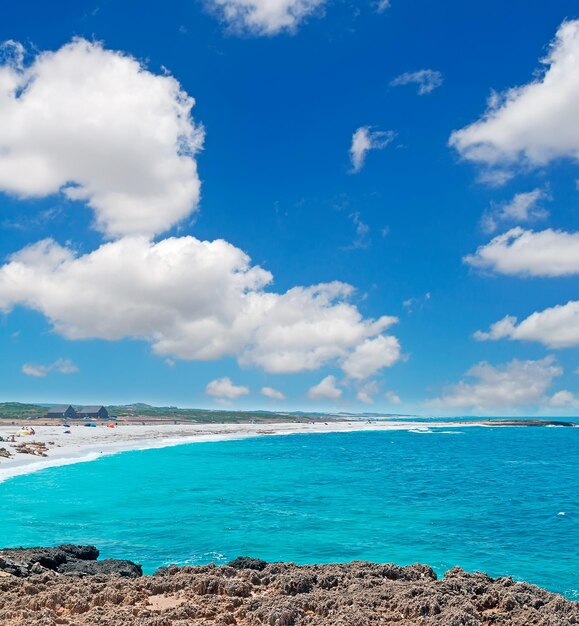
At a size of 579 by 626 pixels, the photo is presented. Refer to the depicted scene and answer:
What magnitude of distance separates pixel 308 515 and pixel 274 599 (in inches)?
945

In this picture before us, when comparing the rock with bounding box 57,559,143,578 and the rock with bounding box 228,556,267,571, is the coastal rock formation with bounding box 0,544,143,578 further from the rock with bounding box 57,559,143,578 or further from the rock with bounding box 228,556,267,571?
the rock with bounding box 228,556,267,571

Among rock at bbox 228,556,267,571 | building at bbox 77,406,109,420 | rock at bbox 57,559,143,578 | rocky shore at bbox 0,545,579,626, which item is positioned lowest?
building at bbox 77,406,109,420

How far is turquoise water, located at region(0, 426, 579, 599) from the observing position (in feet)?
90.7

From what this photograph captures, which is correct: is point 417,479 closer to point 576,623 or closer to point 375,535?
point 375,535

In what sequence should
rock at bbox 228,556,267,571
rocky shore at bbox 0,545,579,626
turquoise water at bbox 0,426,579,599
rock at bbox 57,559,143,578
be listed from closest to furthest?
rocky shore at bbox 0,545,579,626
rock at bbox 57,559,143,578
rock at bbox 228,556,267,571
turquoise water at bbox 0,426,579,599

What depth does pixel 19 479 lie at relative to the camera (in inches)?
2061

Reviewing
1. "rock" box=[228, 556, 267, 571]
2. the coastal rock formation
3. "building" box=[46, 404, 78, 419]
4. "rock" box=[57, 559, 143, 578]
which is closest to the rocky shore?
the coastal rock formation

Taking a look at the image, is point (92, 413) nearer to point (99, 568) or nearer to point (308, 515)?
point (308, 515)

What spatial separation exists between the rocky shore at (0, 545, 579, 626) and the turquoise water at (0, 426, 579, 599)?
8.81m

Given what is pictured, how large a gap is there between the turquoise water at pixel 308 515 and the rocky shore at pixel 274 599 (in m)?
8.81

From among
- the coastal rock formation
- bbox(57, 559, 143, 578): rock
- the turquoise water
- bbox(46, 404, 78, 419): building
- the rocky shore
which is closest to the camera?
the rocky shore

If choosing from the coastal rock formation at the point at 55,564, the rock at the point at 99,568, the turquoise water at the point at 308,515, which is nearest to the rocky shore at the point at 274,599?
the coastal rock formation at the point at 55,564

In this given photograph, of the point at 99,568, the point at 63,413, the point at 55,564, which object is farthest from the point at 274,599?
the point at 63,413

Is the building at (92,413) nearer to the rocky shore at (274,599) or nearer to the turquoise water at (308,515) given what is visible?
the turquoise water at (308,515)
